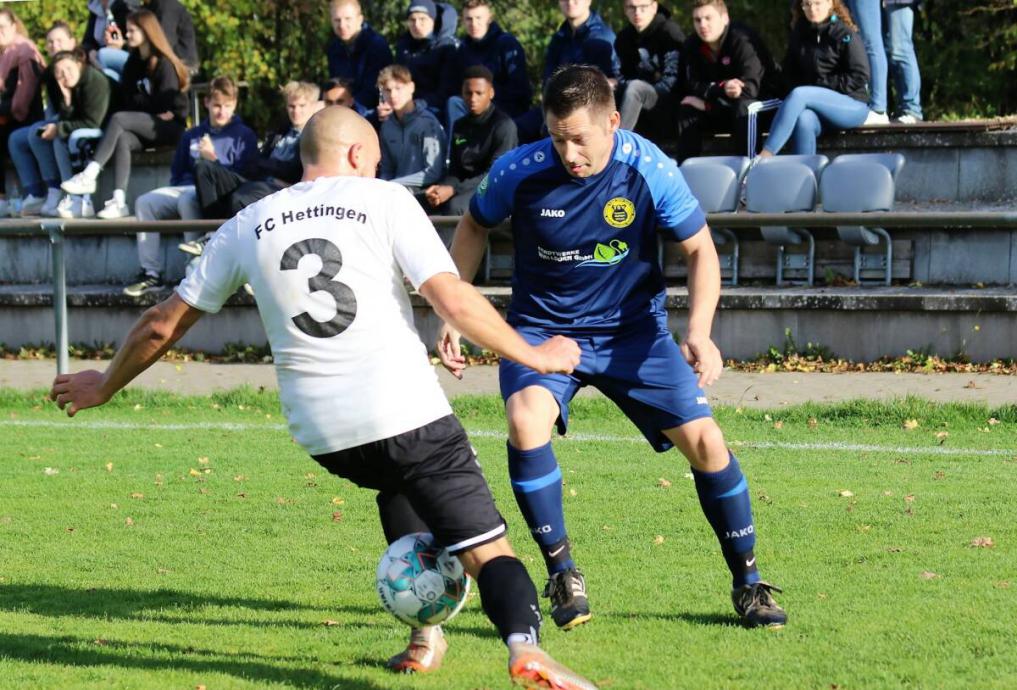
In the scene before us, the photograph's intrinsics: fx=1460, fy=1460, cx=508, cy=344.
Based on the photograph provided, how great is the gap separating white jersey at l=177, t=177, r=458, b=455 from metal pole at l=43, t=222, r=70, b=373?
7762 millimetres

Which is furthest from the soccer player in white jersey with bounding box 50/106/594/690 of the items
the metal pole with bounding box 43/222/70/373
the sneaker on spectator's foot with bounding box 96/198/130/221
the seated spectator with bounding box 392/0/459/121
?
the sneaker on spectator's foot with bounding box 96/198/130/221

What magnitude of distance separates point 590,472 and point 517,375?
2819 mm

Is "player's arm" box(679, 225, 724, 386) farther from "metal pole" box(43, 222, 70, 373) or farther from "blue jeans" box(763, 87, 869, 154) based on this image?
"blue jeans" box(763, 87, 869, 154)

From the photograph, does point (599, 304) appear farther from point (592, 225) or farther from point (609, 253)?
point (592, 225)

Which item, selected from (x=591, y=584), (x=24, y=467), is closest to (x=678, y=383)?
(x=591, y=584)

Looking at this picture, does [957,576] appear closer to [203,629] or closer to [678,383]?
[678,383]

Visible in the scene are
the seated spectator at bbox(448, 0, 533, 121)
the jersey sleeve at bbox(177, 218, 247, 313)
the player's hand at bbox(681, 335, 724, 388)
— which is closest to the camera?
the jersey sleeve at bbox(177, 218, 247, 313)

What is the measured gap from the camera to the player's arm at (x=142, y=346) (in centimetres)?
462

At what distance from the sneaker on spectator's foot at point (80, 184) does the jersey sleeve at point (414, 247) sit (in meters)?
12.4

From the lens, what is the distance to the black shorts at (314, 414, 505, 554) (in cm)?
439

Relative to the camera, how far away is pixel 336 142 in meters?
4.53

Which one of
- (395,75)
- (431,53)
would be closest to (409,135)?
(395,75)

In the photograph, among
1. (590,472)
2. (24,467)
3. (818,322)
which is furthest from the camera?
(818,322)

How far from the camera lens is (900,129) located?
46.8 feet
